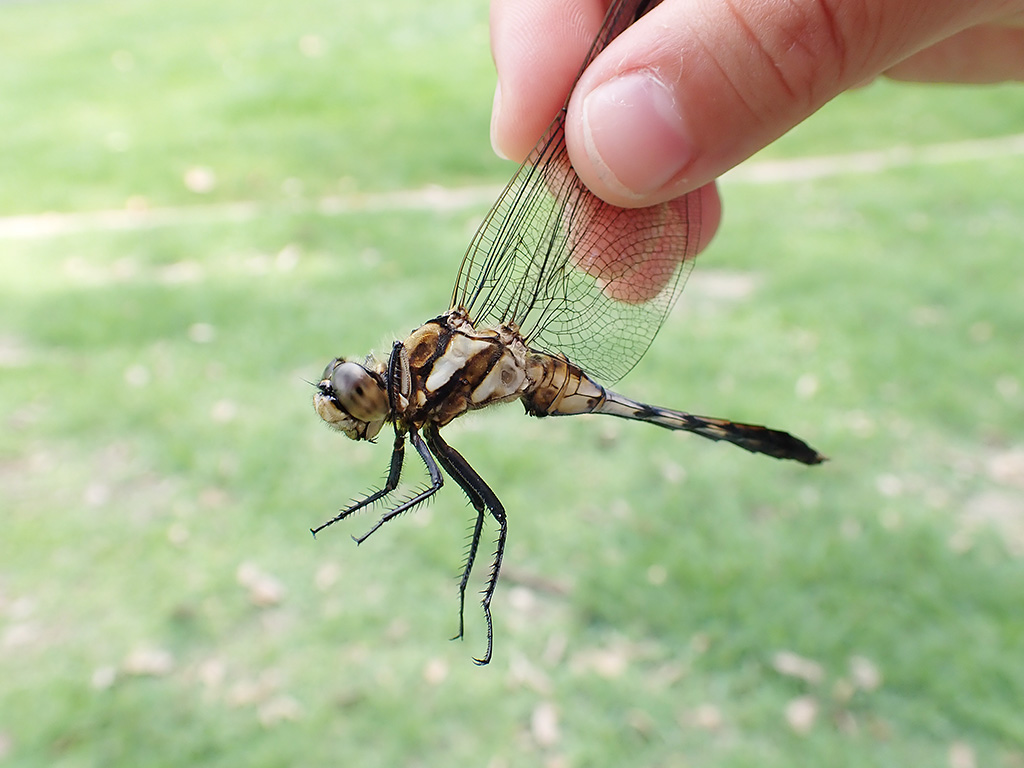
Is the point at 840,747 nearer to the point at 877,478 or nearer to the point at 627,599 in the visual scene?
the point at 627,599

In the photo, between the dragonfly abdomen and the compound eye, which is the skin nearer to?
the dragonfly abdomen

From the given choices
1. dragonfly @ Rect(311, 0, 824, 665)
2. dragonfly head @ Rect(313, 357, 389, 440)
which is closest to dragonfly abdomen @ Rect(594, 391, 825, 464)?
dragonfly @ Rect(311, 0, 824, 665)

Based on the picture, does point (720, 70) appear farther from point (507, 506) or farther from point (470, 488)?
point (507, 506)

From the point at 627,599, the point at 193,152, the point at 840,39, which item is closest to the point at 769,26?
the point at 840,39

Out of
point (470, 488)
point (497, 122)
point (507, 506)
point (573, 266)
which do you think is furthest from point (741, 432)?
point (507, 506)

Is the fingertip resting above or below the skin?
below

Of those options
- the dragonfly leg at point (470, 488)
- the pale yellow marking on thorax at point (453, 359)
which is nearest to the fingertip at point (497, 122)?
the pale yellow marking on thorax at point (453, 359)

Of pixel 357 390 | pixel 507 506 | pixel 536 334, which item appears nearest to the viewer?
pixel 357 390
